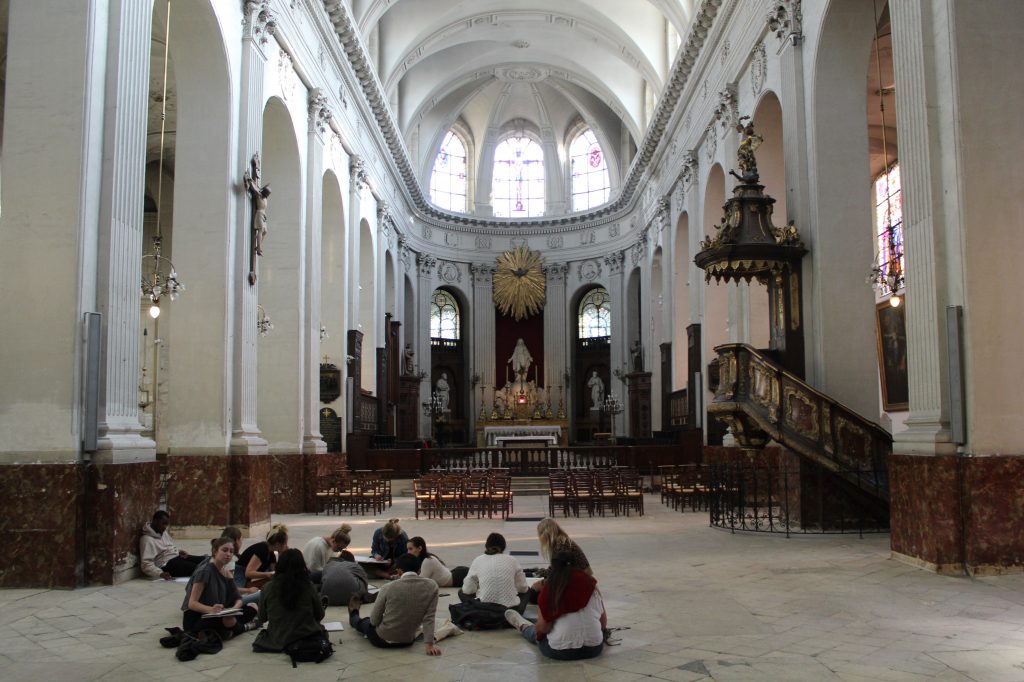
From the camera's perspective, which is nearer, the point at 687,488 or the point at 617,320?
the point at 687,488

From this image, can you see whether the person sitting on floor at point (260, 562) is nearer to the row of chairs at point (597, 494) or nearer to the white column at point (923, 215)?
the white column at point (923, 215)

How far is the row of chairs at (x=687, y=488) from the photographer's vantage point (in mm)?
17562

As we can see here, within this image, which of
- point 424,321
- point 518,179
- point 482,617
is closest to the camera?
point 482,617

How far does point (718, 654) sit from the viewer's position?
6.11 m

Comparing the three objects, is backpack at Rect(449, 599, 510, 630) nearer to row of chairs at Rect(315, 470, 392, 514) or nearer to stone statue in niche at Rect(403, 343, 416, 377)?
row of chairs at Rect(315, 470, 392, 514)

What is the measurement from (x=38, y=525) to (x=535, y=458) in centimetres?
1643

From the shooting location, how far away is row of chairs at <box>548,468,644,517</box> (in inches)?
645

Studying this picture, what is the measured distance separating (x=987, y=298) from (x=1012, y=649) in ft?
14.0

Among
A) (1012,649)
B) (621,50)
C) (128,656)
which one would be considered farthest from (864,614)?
(621,50)

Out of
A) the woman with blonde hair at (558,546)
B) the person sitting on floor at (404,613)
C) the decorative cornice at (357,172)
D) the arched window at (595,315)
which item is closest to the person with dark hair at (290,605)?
the person sitting on floor at (404,613)

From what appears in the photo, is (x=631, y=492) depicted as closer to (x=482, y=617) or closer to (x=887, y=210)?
(x=482, y=617)

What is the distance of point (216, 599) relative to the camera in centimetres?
679

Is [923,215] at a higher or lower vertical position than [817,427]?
higher

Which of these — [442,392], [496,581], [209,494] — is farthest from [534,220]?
[496,581]
